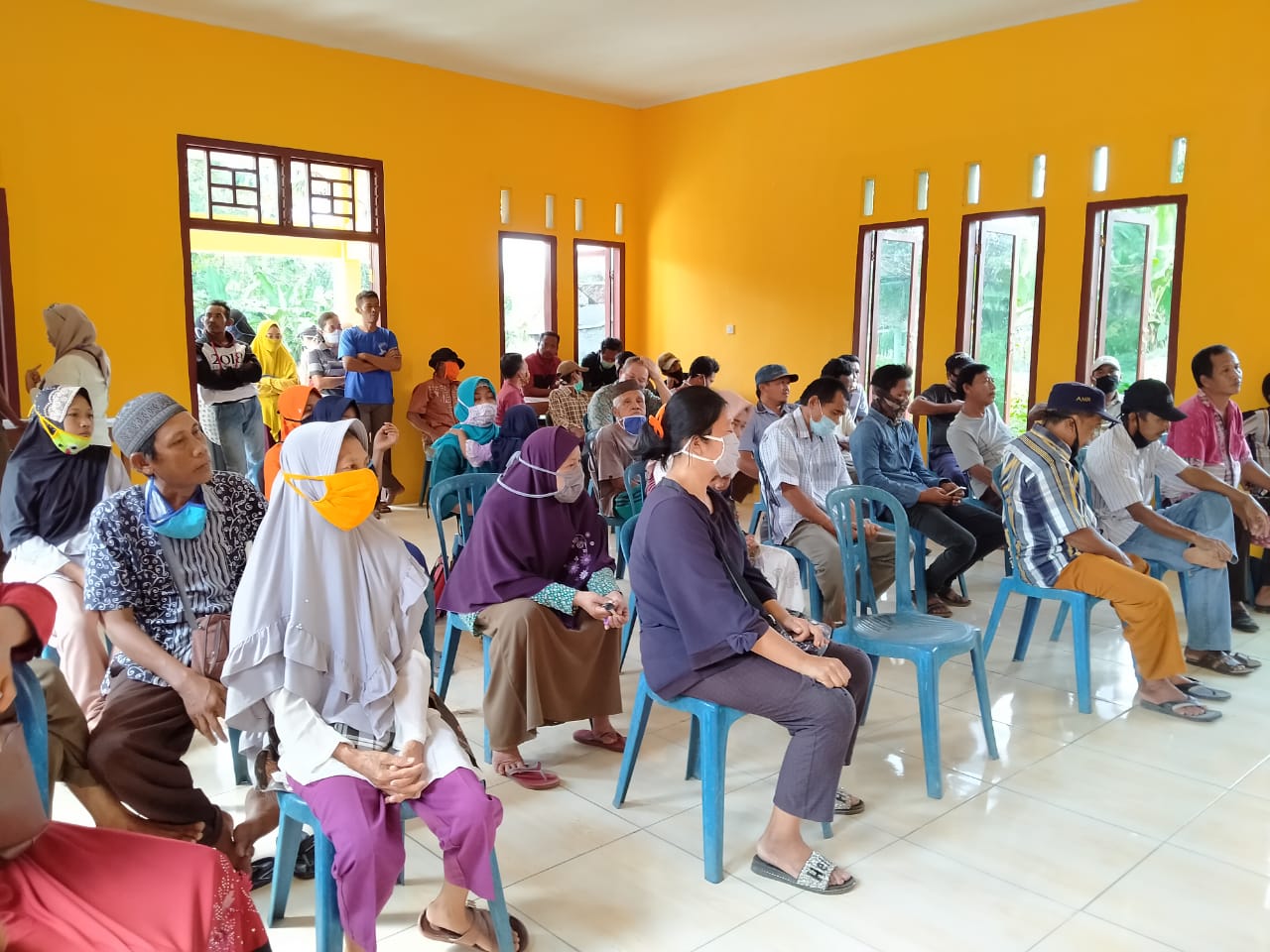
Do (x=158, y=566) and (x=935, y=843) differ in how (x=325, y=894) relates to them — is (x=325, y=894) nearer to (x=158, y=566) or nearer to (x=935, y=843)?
(x=158, y=566)

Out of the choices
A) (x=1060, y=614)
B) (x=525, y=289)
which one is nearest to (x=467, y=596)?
(x=1060, y=614)

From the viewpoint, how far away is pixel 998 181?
6996 mm

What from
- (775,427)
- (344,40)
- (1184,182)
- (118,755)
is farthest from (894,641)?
(344,40)

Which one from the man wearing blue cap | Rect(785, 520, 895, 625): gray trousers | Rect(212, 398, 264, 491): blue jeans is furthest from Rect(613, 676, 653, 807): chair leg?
Rect(212, 398, 264, 491): blue jeans

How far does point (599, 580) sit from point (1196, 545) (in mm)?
2581

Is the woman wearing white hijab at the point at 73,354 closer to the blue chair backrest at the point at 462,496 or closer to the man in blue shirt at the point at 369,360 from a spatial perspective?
the blue chair backrest at the point at 462,496

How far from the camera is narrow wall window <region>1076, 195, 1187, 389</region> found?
6473 millimetres

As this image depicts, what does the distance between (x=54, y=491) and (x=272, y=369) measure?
170 inches

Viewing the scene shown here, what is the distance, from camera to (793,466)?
441 centimetres

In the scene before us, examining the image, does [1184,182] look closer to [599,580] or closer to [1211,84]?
[1211,84]

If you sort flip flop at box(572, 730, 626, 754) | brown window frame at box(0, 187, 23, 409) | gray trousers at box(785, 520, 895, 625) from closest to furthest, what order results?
1. flip flop at box(572, 730, 626, 754)
2. gray trousers at box(785, 520, 895, 625)
3. brown window frame at box(0, 187, 23, 409)

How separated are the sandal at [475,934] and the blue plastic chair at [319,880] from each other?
21 mm

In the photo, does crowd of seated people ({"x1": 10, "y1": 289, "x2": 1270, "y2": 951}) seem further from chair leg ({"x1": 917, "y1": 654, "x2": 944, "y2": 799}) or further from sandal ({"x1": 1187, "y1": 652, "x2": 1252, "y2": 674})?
chair leg ({"x1": 917, "y1": 654, "x2": 944, "y2": 799})

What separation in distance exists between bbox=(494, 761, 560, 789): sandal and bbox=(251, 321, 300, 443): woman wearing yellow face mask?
15.9 ft
